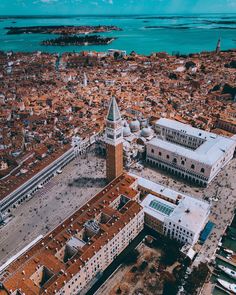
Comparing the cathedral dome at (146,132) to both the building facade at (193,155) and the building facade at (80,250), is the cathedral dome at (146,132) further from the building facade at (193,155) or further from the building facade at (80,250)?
the building facade at (80,250)

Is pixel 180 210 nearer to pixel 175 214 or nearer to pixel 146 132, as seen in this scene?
pixel 175 214

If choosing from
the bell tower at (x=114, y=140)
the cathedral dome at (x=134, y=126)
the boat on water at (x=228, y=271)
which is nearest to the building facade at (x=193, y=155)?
the cathedral dome at (x=134, y=126)

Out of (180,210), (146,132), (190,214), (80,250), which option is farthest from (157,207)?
(146,132)

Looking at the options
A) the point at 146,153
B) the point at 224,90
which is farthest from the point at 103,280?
the point at 224,90

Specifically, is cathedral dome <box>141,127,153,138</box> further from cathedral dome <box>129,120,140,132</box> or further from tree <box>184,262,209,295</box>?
tree <box>184,262,209,295</box>

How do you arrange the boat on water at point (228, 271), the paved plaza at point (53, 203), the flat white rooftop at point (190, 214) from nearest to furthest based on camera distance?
the boat on water at point (228, 271), the flat white rooftop at point (190, 214), the paved plaza at point (53, 203)

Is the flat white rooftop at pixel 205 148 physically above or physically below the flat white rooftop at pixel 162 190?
above

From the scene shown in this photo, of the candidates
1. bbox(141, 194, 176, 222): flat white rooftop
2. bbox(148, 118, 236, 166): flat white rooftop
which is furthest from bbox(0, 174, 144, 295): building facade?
bbox(148, 118, 236, 166): flat white rooftop
